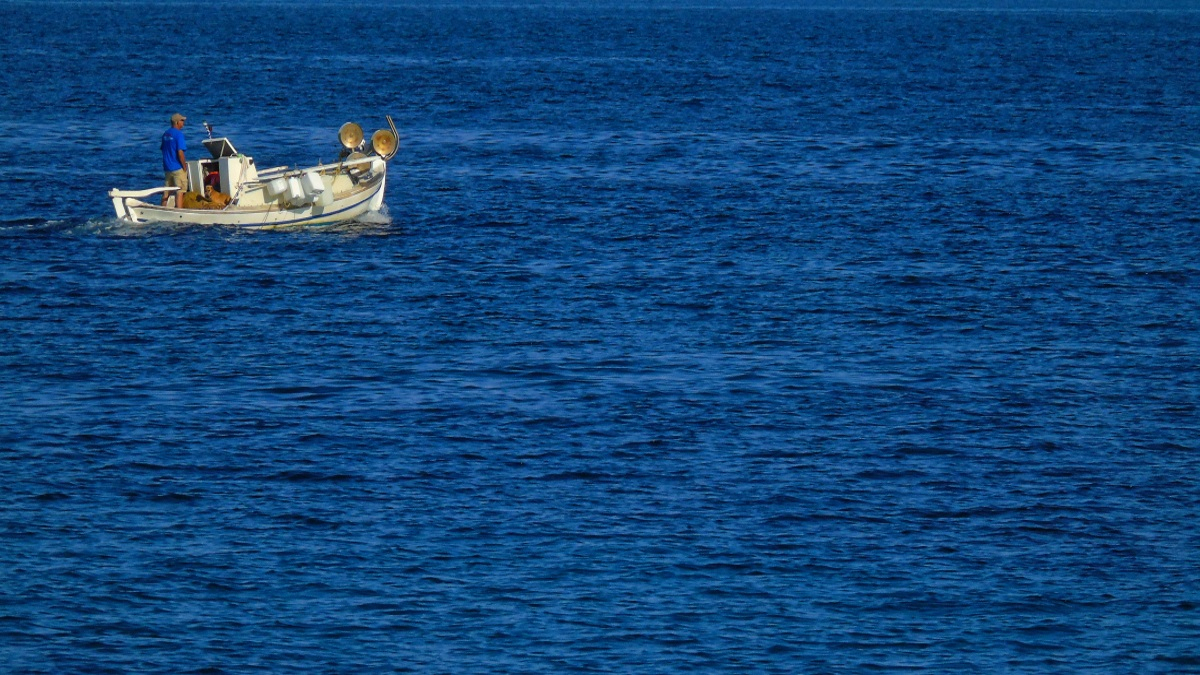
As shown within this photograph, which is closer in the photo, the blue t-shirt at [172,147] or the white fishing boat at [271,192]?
the blue t-shirt at [172,147]

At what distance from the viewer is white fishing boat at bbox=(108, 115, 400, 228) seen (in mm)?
41125

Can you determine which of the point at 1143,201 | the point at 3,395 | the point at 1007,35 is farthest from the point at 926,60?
the point at 3,395

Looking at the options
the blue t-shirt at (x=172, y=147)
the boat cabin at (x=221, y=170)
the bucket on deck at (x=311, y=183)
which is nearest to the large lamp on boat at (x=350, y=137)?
the bucket on deck at (x=311, y=183)

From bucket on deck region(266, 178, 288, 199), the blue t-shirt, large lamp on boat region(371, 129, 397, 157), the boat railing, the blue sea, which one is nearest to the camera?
the blue sea

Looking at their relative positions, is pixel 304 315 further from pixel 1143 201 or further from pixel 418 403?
pixel 1143 201

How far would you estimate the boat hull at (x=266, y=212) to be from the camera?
4119 cm

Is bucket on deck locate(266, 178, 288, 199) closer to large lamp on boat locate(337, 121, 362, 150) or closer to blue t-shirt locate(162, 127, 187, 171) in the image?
blue t-shirt locate(162, 127, 187, 171)

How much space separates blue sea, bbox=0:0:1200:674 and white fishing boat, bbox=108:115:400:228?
2.01 ft

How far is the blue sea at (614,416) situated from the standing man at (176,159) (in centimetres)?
106

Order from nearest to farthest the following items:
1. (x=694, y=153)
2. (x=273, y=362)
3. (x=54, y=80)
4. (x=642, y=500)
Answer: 1. (x=642, y=500)
2. (x=273, y=362)
3. (x=694, y=153)
4. (x=54, y=80)

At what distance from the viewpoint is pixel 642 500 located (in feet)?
78.3

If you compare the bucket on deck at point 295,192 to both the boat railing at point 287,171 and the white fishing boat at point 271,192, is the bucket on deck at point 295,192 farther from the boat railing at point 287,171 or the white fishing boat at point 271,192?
the boat railing at point 287,171

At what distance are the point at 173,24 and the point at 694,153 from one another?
9784 cm

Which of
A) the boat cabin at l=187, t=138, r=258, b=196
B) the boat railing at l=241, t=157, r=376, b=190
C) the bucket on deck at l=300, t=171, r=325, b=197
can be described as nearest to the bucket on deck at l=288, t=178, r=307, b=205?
the bucket on deck at l=300, t=171, r=325, b=197
